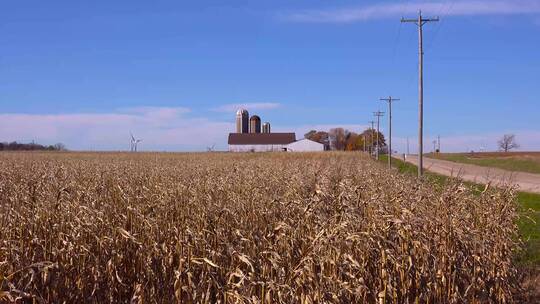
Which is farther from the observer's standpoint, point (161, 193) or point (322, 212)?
point (161, 193)

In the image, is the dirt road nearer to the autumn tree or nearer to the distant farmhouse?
the distant farmhouse

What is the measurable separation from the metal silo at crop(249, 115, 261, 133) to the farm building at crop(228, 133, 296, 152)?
598 inches

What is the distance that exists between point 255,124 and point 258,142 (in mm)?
20157

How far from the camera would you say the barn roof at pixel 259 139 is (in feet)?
404

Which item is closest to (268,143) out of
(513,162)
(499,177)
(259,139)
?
(259,139)

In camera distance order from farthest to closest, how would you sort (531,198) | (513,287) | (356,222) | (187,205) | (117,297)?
(531,198) < (187,205) < (513,287) < (117,297) < (356,222)

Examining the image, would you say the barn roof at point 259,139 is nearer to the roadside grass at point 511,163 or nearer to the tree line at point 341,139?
the tree line at point 341,139

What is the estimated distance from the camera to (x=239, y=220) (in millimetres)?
7648

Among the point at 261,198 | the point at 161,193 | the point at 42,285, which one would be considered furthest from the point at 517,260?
the point at 42,285

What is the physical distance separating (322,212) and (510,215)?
3.63 metres

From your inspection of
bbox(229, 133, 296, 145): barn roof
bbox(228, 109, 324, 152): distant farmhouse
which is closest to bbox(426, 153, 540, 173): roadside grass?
bbox(228, 109, 324, 152): distant farmhouse

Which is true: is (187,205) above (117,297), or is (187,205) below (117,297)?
Answer: above

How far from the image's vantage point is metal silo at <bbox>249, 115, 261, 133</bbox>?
470 feet

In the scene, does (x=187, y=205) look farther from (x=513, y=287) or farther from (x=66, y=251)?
(x=513, y=287)
